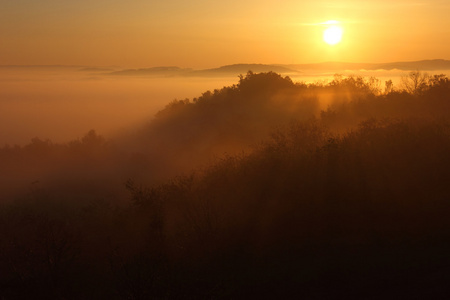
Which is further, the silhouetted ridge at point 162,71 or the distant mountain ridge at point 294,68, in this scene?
the silhouetted ridge at point 162,71

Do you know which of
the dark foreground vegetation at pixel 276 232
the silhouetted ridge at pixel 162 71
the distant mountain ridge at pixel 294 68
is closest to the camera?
the dark foreground vegetation at pixel 276 232

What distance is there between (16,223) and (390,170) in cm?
1138

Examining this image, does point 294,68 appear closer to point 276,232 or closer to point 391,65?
point 391,65

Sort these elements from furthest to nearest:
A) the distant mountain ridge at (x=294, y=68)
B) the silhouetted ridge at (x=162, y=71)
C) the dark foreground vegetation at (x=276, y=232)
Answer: the silhouetted ridge at (x=162, y=71) → the distant mountain ridge at (x=294, y=68) → the dark foreground vegetation at (x=276, y=232)

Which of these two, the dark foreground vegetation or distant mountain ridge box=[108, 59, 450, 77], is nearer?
the dark foreground vegetation

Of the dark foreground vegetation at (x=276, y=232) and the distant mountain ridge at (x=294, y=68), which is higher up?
the distant mountain ridge at (x=294, y=68)

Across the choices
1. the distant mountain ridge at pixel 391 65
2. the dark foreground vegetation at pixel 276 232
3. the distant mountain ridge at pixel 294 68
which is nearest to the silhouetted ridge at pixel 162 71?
the distant mountain ridge at pixel 294 68

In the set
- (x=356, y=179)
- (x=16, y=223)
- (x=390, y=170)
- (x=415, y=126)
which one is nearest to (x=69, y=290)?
(x=16, y=223)

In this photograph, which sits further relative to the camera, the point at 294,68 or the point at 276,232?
the point at 294,68

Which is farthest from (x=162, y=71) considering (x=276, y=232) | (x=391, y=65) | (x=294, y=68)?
(x=276, y=232)

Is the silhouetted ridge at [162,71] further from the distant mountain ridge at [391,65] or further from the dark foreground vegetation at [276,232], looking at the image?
the dark foreground vegetation at [276,232]

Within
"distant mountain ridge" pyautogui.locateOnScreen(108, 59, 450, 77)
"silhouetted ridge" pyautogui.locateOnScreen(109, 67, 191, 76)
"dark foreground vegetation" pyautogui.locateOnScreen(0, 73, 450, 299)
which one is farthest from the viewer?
"silhouetted ridge" pyautogui.locateOnScreen(109, 67, 191, 76)

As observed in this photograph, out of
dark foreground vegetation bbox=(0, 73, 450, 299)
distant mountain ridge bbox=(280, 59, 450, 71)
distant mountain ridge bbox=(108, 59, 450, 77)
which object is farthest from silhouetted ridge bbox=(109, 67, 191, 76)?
dark foreground vegetation bbox=(0, 73, 450, 299)

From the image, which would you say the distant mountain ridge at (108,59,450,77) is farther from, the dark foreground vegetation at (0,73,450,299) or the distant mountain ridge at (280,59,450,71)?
the dark foreground vegetation at (0,73,450,299)
